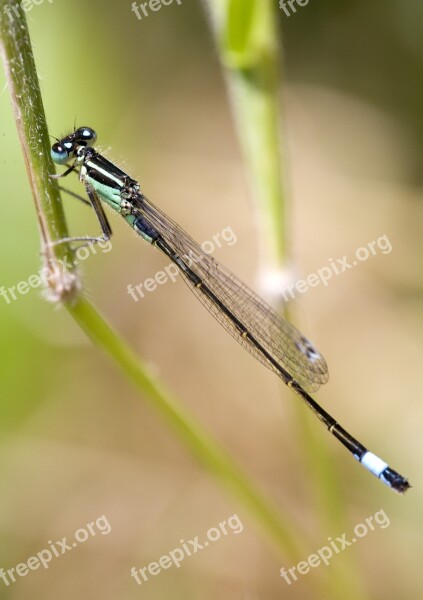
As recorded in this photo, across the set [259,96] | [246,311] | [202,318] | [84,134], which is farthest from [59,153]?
[202,318]

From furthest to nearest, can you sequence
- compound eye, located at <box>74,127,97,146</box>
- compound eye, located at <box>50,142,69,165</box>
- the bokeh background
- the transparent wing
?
the bokeh background
the transparent wing
compound eye, located at <box>74,127,97,146</box>
compound eye, located at <box>50,142,69,165</box>

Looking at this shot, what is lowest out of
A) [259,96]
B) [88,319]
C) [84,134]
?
[88,319]

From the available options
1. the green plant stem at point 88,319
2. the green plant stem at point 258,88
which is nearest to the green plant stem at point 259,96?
the green plant stem at point 258,88

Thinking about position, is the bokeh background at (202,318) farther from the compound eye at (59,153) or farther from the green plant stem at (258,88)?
the compound eye at (59,153)

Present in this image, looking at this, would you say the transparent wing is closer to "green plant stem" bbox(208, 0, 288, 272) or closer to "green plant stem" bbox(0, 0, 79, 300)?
"green plant stem" bbox(208, 0, 288, 272)

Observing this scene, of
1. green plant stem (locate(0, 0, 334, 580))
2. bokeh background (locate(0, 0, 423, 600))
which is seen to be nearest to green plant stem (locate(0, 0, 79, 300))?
green plant stem (locate(0, 0, 334, 580))

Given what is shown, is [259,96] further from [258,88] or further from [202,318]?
[202,318]

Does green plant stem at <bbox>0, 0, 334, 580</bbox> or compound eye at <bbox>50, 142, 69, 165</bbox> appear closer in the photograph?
green plant stem at <bbox>0, 0, 334, 580</bbox>

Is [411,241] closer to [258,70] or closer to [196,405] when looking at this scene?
[196,405]
